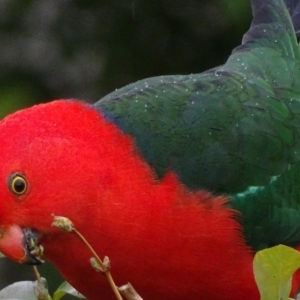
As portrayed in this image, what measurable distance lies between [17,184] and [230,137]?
68 centimetres

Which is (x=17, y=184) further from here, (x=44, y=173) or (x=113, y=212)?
(x=113, y=212)

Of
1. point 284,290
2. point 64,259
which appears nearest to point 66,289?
point 64,259

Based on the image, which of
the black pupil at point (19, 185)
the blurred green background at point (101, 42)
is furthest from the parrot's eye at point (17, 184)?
the blurred green background at point (101, 42)

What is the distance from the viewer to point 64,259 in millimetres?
2139

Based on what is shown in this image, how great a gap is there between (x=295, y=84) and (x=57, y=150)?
1.02 meters

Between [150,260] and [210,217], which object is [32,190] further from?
[210,217]

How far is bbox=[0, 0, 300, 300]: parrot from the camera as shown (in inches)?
80.4

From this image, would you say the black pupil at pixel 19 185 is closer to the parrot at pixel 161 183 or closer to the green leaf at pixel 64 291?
the parrot at pixel 161 183

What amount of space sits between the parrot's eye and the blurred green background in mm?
1730

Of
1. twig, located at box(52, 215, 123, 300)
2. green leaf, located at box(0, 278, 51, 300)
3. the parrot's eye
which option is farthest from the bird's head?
twig, located at box(52, 215, 123, 300)

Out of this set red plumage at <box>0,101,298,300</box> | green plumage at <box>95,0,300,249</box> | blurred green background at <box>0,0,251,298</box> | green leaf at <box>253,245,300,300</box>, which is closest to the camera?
green leaf at <box>253,245,300,300</box>

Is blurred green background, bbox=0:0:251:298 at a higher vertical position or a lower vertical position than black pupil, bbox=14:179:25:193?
higher

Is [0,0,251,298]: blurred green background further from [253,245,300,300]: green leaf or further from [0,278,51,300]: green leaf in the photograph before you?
[253,245,300,300]: green leaf

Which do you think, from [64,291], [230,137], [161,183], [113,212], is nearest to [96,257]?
[64,291]
